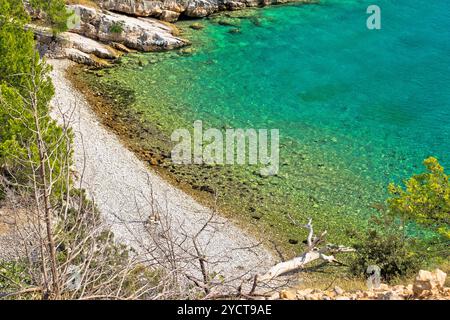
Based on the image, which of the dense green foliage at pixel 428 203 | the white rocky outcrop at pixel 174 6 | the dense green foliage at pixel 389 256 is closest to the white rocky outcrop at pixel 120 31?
the white rocky outcrop at pixel 174 6

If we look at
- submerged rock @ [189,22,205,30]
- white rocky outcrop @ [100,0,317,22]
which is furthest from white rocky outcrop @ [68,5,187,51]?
submerged rock @ [189,22,205,30]

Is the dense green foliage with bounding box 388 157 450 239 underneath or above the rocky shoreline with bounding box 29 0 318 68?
underneath

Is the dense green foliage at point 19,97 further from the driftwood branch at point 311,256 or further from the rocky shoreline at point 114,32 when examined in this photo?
the driftwood branch at point 311,256

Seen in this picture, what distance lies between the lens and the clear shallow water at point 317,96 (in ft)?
107

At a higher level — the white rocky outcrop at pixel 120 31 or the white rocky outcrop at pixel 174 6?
the white rocky outcrop at pixel 174 6

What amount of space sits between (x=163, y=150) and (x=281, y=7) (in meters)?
29.7

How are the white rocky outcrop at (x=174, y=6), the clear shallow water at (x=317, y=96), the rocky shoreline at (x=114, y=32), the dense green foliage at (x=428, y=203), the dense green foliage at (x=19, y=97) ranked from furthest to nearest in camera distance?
the white rocky outcrop at (x=174, y=6) → the rocky shoreline at (x=114, y=32) → the clear shallow water at (x=317, y=96) → the dense green foliage at (x=19, y=97) → the dense green foliage at (x=428, y=203)

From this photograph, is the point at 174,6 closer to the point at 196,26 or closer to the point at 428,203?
the point at 196,26

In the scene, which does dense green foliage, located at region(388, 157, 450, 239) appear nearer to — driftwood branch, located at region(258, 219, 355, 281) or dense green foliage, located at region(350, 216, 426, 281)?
dense green foliage, located at region(350, 216, 426, 281)

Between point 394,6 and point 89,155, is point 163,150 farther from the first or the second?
point 394,6

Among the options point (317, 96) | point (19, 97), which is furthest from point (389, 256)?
point (317, 96)

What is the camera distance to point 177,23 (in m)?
53.5

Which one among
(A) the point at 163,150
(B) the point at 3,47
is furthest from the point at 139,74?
(B) the point at 3,47

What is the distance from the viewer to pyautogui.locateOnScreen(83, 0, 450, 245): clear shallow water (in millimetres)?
32688
